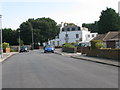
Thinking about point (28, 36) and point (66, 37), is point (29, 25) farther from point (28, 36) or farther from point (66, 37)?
point (66, 37)

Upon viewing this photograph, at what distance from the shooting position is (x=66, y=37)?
10906cm

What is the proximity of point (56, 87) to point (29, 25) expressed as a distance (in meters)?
91.0

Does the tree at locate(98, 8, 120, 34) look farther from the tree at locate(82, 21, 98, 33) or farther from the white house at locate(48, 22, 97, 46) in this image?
the tree at locate(82, 21, 98, 33)

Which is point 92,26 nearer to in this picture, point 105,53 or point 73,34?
point 73,34

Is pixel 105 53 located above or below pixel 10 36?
below

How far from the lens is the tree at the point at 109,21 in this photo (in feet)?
291

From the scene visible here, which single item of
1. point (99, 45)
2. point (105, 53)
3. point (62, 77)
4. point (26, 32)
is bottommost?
point (62, 77)

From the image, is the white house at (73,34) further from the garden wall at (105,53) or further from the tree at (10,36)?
the garden wall at (105,53)

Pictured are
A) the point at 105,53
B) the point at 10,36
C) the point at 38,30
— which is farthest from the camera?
the point at 10,36

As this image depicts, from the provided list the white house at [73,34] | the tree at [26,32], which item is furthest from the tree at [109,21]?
the tree at [26,32]

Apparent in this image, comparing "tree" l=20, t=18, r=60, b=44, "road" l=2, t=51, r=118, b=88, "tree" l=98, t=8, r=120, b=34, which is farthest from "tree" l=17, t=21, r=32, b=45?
"road" l=2, t=51, r=118, b=88

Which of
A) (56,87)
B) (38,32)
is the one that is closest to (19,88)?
(56,87)

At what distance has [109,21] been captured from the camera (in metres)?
90.1

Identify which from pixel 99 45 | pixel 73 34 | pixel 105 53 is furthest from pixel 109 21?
pixel 105 53
